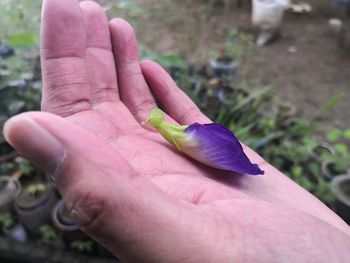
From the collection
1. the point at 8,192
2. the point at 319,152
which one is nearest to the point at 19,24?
the point at 8,192

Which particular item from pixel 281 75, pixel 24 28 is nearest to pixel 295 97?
pixel 281 75

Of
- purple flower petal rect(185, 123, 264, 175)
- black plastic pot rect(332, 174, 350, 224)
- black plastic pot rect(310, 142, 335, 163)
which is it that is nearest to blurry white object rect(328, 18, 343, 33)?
black plastic pot rect(310, 142, 335, 163)

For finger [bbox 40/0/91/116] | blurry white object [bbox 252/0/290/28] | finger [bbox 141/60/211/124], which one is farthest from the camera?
blurry white object [bbox 252/0/290/28]

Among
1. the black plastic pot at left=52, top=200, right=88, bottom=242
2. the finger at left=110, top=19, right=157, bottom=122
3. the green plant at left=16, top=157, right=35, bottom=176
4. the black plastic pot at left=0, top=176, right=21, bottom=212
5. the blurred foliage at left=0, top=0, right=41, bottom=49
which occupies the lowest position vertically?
the black plastic pot at left=52, top=200, right=88, bottom=242

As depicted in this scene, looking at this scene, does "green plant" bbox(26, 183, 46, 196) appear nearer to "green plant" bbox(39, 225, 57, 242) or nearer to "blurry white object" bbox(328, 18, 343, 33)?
"green plant" bbox(39, 225, 57, 242)

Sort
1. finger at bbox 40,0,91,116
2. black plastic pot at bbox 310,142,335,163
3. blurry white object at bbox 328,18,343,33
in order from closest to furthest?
finger at bbox 40,0,91,116 < black plastic pot at bbox 310,142,335,163 < blurry white object at bbox 328,18,343,33
